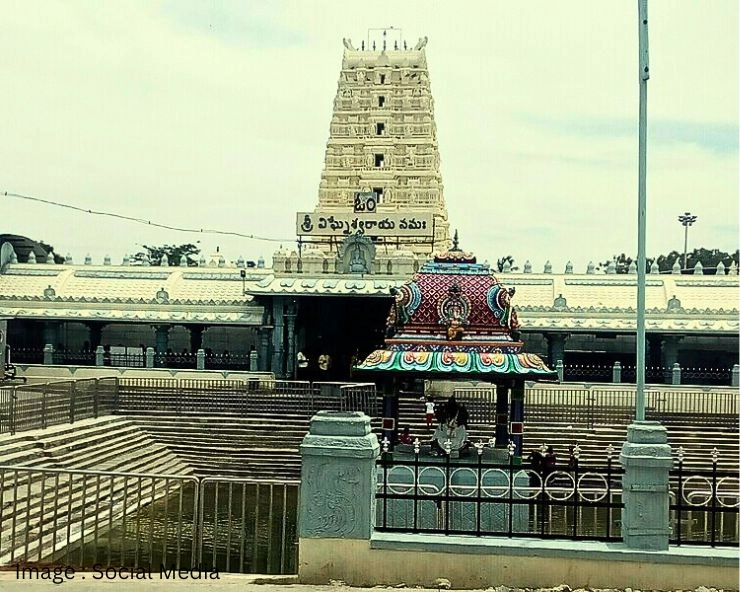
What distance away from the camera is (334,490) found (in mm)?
8562

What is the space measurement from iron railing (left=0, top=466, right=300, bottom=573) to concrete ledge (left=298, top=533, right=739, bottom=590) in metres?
0.81

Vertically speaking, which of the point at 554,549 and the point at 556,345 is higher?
the point at 556,345

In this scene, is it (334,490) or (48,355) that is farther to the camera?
(48,355)

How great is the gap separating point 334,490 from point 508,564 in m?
1.53

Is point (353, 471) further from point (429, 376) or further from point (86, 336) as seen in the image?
point (86, 336)

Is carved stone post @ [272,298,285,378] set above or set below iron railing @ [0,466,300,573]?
above

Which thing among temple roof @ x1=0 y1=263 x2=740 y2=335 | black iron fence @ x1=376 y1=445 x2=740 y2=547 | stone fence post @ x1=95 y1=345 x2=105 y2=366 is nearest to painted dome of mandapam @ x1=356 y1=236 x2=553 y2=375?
black iron fence @ x1=376 y1=445 x2=740 y2=547

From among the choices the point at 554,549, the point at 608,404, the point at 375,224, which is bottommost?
the point at 554,549

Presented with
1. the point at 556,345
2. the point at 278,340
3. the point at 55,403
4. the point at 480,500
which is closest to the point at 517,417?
the point at 480,500

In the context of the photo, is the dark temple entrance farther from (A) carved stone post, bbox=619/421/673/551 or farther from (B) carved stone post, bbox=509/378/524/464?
(A) carved stone post, bbox=619/421/673/551

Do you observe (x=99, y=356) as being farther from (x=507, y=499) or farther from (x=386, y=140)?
(x=507, y=499)

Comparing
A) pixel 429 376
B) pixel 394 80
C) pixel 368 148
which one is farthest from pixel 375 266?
pixel 429 376

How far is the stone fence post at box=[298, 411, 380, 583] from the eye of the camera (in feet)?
28.0

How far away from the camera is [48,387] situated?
827 inches
